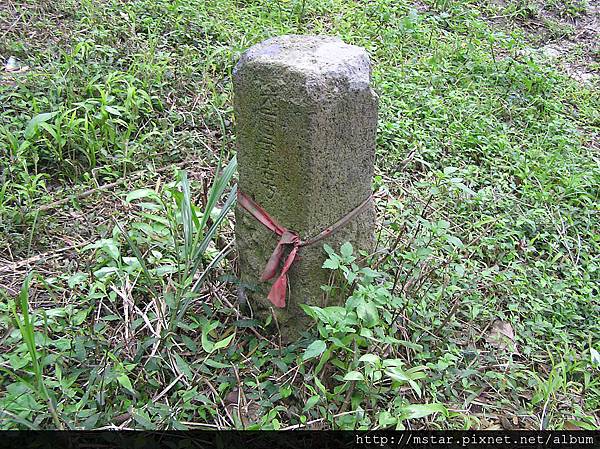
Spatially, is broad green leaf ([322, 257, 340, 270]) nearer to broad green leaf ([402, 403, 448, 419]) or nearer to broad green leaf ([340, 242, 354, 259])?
broad green leaf ([340, 242, 354, 259])

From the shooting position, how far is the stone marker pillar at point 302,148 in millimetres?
1637

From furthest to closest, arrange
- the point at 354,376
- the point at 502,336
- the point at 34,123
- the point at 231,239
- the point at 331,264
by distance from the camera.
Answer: the point at 34,123 < the point at 231,239 < the point at 502,336 < the point at 331,264 < the point at 354,376

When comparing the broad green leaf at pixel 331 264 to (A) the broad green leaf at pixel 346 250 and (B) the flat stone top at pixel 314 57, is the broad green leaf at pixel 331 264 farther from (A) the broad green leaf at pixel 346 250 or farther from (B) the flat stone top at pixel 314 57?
(B) the flat stone top at pixel 314 57

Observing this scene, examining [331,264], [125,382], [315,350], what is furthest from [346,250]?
[125,382]

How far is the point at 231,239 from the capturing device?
7.45 ft

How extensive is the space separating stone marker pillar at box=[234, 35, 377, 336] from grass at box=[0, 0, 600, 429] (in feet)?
0.36

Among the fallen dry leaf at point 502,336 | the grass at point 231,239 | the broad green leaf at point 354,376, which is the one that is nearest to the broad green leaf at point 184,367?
the grass at point 231,239

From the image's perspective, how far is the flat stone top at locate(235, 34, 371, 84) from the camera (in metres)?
1.63

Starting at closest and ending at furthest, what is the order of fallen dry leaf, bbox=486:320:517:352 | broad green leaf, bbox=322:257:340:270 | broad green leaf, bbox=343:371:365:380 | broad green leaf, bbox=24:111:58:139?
broad green leaf, bbox=343:371:365:380
broad green leaf, bbox=322:257:340:270
fallen dry leaf, bbox=486:320:517:352
broad green leaf, bbox=24:111:58:139

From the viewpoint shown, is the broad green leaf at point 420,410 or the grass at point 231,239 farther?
the grass at point 231,239

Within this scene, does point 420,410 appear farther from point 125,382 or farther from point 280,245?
point 125,382

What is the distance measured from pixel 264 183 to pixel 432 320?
31.5 inches

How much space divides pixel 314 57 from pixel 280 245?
1.96 ft

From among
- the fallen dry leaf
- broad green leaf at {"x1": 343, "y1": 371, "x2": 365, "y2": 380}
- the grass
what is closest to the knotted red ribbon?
the grass
